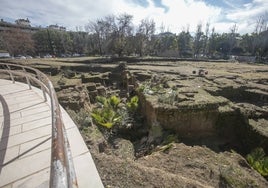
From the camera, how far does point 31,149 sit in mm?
2746

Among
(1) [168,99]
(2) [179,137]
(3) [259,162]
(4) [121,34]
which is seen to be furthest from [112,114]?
(4) [121,34]

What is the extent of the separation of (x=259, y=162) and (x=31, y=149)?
21.4 feet

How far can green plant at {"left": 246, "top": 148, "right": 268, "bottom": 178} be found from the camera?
18.0 feet

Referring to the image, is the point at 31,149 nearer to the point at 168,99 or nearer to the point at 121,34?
the point at 168,99

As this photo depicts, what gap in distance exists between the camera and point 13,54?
48156 millimetres

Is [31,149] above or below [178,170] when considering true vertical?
above

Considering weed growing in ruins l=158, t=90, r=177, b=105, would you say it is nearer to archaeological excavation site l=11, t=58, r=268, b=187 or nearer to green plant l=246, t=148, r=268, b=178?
archaeological excavation site l=11, t=58, r=268, b=187

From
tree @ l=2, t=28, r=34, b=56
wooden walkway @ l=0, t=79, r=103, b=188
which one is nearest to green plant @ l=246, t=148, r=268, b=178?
wooden walkway @ l=0, t=79, r=103, b=188

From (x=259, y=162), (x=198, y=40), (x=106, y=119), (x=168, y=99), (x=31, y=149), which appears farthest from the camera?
(x=198, y=40)

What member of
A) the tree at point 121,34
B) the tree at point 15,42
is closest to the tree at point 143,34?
the tree at point 121,34

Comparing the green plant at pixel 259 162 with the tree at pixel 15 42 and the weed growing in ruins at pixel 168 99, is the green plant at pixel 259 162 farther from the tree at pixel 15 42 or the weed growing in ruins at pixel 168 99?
the tree at pixel 15 42

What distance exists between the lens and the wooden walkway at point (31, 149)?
2213mm

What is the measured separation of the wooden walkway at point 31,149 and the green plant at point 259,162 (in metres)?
5.63

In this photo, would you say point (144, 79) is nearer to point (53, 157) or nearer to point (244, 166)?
point (244, 166)
